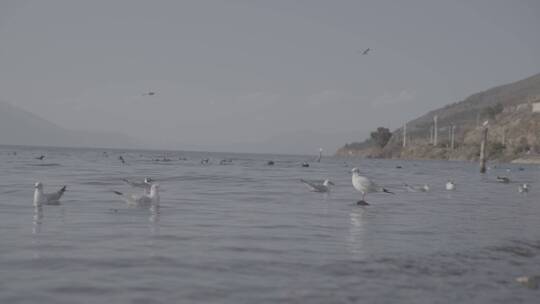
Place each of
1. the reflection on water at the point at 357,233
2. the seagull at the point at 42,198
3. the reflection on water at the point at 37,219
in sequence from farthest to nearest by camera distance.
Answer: the seagull at the point at 42,198 < the reflection on water at the point at 37,219 < the reflection on water at the point at 357,233

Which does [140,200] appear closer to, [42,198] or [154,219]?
[154,219]

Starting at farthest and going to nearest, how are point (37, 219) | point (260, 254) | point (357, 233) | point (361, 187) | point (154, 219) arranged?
point (361, 187) < point (154, 219) < point (37, 219) < point (357, 233) < point (260, 254)

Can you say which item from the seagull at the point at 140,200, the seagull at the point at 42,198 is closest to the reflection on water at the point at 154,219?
the seagull at the point at 140,200

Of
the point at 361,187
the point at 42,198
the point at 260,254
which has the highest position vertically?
the point at 361,187

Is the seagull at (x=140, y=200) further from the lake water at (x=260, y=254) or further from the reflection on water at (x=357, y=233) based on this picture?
the reflection on water at (x=357, y=233)

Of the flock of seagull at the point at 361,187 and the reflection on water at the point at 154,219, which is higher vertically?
the flock of seagull at the point at 361,187

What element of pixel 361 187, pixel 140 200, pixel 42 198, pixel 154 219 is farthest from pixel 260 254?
pixel 361 187

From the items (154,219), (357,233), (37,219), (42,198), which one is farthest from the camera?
(42,198)

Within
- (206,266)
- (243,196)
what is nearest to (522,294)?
(206,266)

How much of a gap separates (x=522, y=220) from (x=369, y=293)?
12.6 meters

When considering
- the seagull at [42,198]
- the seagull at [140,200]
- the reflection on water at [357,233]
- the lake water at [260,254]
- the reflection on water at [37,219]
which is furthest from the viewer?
the seagull at [140,200]

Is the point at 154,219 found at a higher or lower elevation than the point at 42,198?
lower

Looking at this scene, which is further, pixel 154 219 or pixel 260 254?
pixel 154 219

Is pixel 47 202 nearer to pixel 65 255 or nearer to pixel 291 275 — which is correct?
pixel 65 255
